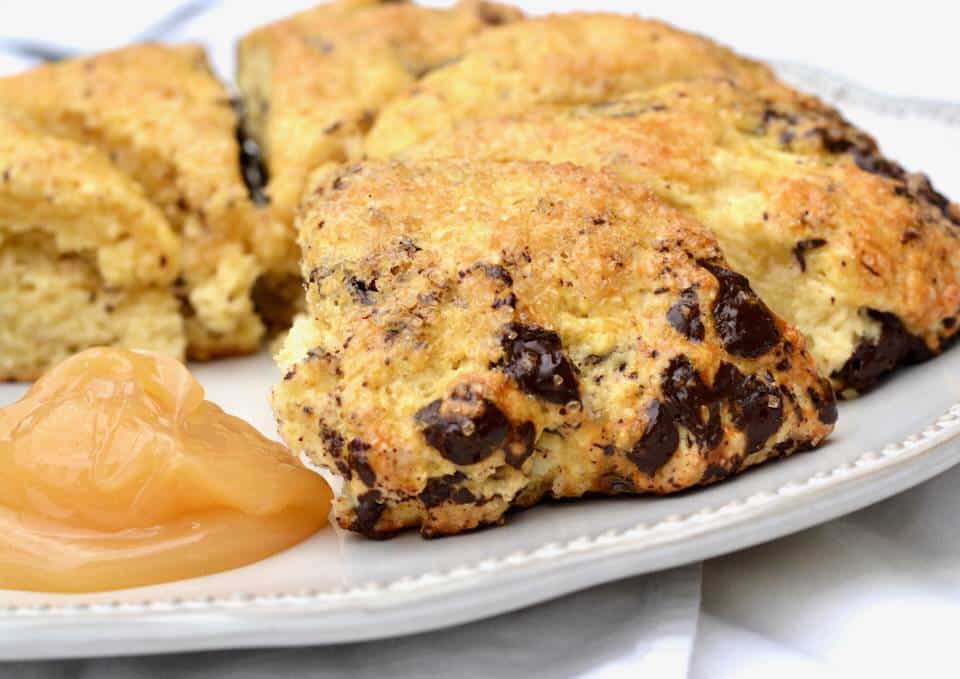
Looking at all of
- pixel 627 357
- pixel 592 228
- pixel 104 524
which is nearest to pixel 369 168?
pixel 592 228

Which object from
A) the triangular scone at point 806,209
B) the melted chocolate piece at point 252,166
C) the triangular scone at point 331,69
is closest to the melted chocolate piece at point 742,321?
the triangular scone at point 806,209

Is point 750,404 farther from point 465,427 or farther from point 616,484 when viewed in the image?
→ point 465,427

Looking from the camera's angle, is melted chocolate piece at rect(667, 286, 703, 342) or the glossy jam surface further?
melted chocolate piece at rect(667, 286, 703, 342)

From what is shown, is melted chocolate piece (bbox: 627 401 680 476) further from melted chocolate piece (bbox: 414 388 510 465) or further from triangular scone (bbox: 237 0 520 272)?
triangular scone (bbox: 237 0 520 272)

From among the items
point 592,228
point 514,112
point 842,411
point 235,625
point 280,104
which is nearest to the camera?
point 235,625

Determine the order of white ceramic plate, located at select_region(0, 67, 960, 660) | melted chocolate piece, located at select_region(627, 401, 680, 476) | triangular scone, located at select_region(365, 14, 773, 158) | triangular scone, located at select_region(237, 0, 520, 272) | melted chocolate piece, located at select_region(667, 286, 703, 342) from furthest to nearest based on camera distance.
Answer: triangular scone, located at select_region(237, 0, 520, 272) → triangular scone, located at select_region(365, 14, 773, 158) → melted chocolate piece, located at select_region(667, 286, 703, 342) → melted chocolate piece, located at select_region(627, 401, 680, 476) → white ceramic plate, located at select_region(0, 67, 960, 660)

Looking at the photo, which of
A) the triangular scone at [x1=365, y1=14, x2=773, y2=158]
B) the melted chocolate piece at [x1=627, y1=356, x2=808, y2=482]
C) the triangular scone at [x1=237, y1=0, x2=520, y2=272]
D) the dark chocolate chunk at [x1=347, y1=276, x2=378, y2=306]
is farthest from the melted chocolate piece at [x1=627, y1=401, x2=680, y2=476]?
the triangular scone at [x1=237, y1=0, x2=520, y2=272]

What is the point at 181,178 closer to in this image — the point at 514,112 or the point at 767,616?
the point at 514,112
